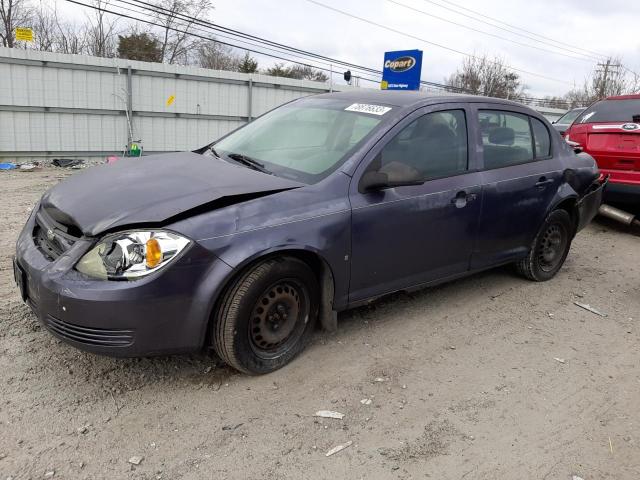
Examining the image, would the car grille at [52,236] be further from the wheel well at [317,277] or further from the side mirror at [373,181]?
the side mirror at [373,181]

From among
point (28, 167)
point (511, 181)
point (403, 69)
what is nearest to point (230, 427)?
point (511, 181)

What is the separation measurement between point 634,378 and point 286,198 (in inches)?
101

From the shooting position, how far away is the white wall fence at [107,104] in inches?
448

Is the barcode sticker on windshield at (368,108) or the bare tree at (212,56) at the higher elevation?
the bare tree at (212,56)

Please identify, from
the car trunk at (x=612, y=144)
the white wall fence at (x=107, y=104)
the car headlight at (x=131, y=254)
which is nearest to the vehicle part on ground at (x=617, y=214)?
the car trunk at (x=612, y=144)

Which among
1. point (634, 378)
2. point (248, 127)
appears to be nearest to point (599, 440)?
point (634, 378)

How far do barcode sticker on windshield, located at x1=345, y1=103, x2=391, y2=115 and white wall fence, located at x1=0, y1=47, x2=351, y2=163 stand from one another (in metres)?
9.97

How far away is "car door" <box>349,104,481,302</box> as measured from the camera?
3.47 m

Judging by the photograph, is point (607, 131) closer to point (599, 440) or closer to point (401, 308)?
point (401, 308)

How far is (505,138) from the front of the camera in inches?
179

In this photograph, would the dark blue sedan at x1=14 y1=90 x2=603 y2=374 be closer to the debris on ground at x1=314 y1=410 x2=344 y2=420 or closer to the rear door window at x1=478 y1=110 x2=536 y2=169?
the rear door window at x1=478 y1=110 x2=536 y2=169

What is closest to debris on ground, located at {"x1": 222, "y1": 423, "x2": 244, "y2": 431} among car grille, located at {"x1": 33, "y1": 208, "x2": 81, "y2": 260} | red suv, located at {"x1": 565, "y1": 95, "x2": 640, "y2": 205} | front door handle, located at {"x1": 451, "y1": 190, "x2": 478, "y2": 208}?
car grille, located at {"x1": 33, "y1": 208, "x2": 81, "y2": 260}

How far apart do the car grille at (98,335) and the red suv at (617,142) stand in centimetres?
661

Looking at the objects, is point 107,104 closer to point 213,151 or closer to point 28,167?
point 28,167
